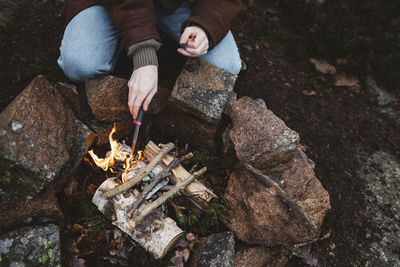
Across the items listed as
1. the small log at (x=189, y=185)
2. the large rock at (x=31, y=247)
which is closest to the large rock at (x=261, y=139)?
the small log at (x=189, y=185)

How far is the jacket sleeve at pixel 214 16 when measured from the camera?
107 inches

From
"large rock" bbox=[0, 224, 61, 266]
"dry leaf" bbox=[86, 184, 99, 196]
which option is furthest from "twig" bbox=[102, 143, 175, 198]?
"large rock" bbox=[0, 224, 61, 266]

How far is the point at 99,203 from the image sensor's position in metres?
2.38

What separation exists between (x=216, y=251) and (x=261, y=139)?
107 cm

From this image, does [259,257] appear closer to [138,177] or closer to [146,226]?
[146,226]

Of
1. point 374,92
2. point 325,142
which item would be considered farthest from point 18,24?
point 374,92

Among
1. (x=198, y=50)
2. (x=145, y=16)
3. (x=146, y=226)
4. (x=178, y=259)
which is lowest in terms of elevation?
(x=178, y=259)

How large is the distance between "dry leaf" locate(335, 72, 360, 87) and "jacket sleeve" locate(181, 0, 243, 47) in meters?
2.21

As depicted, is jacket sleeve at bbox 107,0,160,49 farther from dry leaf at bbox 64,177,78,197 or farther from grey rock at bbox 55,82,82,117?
dry leaf at bbox 64,177,78,197

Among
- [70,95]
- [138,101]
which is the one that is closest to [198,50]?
[138,101]

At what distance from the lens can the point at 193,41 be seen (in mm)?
2641

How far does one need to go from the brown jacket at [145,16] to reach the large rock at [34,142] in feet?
2.81

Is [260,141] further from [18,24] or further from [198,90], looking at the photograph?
[18,24]

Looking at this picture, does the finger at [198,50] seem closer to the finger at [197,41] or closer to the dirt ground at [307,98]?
the finger at [197,41]
